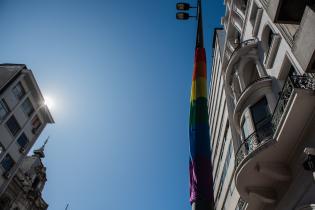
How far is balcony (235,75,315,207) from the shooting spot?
32.1 ft

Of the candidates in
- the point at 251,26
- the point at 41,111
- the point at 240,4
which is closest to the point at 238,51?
the point at 251,26

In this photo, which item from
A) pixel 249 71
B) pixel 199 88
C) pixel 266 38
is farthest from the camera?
pixel 249 71

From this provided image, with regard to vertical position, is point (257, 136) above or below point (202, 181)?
above

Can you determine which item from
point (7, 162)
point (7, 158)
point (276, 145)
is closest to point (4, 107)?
point (7, 158)

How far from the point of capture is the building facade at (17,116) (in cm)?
3084

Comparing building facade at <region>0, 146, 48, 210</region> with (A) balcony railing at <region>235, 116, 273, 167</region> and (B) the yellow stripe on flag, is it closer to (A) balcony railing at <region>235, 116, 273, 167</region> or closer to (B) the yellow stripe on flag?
(B) the yellow stripe on flag

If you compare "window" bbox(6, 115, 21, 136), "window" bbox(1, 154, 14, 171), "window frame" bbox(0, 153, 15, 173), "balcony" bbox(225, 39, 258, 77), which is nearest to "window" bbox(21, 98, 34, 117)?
"window" bbox(6, 115, 21, 136)

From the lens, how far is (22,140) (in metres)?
34.8

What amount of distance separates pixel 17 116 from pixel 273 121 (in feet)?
105

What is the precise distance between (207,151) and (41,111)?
122 ft

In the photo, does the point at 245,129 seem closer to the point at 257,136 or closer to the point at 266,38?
the point at 257,136

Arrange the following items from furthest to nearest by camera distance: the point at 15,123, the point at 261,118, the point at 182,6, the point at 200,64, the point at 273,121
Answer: the point at 15,123 < the point at 182,6 < the point at 261,118 < the point at 200,64 < the point at 273,121

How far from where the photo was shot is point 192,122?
34.8 ft

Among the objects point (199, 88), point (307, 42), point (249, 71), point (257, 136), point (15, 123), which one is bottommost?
point (307, 42)
